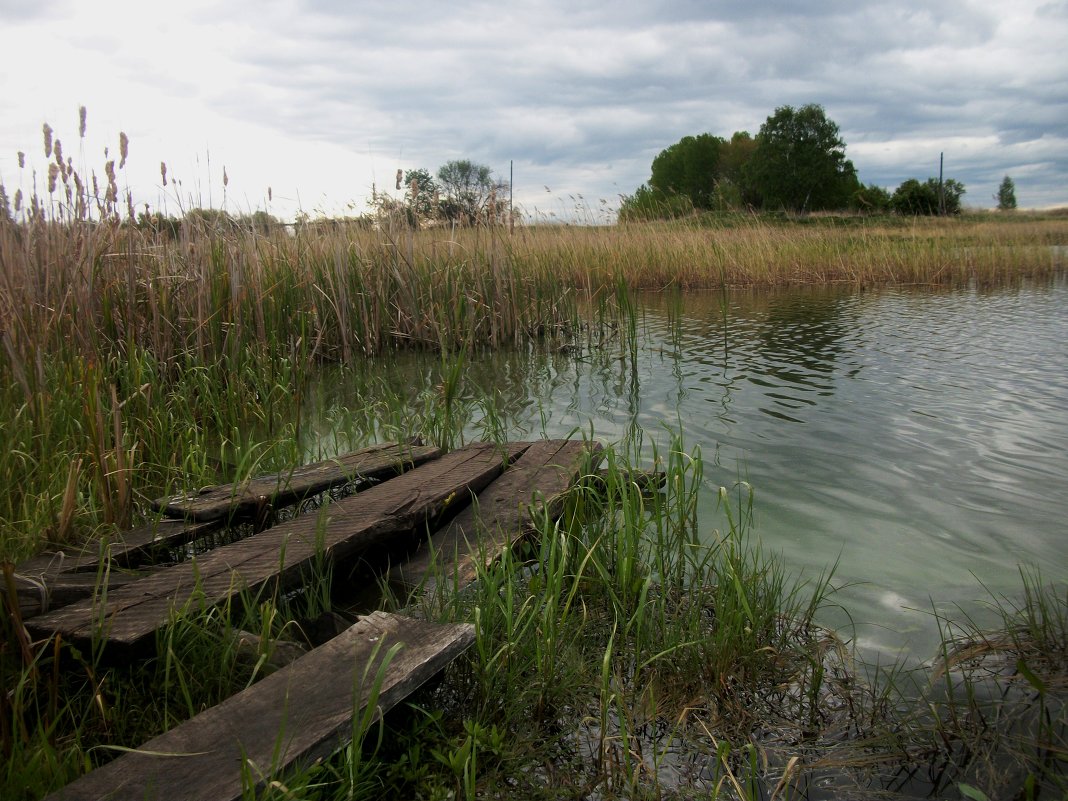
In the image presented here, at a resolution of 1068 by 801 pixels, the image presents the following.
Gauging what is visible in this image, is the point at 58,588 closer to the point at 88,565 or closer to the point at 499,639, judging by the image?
the point at 88,565

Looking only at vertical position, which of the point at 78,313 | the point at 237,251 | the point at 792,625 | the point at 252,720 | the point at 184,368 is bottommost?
the point at 792,625

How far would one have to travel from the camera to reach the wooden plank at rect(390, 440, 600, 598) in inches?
95.4

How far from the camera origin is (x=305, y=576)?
233 cm

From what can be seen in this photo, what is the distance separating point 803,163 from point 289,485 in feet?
188

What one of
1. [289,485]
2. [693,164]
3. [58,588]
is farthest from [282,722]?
[693,164]

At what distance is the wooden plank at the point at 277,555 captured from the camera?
1870mm

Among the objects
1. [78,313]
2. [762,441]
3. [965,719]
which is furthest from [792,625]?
[78,313]

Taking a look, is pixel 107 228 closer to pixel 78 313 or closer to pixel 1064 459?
pixel 78 313

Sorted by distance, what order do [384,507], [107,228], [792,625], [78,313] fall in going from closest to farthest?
[792,625] < [384,507] < [78,313] < [107,228]

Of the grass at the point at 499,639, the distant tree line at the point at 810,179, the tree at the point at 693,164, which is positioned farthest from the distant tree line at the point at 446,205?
the tree at the point at 693,164

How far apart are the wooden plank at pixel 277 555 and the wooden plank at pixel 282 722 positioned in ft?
1.28

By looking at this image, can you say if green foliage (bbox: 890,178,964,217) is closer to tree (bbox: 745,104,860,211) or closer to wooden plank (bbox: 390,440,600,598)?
tree (bbox: 745,104,860,211)

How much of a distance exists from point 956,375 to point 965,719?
200 inches

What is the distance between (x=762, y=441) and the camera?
4.41 meters
